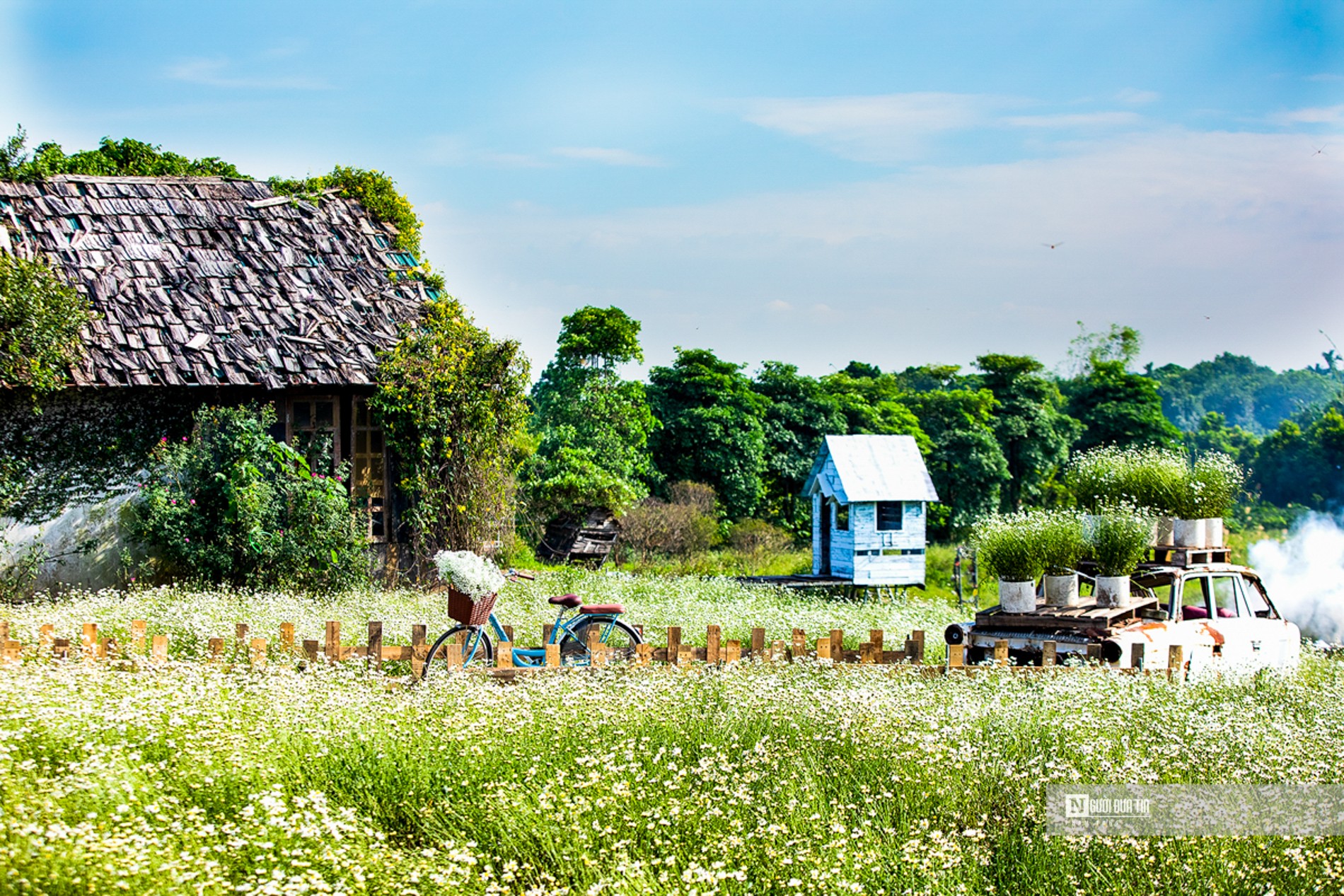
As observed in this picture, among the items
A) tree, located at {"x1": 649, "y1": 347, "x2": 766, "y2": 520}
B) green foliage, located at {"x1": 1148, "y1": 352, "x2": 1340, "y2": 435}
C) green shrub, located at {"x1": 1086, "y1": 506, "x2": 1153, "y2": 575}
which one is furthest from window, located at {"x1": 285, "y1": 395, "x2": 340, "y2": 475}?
green foliage, located at {"x1": 1148, "y1": 352, "x2": 1340, "y2": 435}

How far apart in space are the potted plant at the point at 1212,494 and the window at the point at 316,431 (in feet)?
33.8

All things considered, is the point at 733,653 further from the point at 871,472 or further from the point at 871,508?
the point at 871,472

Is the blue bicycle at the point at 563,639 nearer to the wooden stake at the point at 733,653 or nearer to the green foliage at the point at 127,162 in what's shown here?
the wooden stake at the point at 733,653

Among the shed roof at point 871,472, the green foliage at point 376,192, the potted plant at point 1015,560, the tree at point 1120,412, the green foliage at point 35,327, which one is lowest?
the potted plant at point 1015,560

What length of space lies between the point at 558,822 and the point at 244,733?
1.96 m

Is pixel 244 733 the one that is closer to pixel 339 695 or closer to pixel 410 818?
pixel 339 695

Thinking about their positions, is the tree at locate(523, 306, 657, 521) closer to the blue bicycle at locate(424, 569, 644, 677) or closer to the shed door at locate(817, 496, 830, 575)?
the shed door at locate(817, 496, 830, 575)

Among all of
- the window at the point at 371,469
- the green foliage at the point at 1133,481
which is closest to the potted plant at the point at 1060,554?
the green foliage at the point at 1133,481

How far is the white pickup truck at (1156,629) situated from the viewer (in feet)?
29.5

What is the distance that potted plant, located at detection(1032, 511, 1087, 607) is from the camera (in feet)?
31.7

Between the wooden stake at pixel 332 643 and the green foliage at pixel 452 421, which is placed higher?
the green foliage at pixel 452 421

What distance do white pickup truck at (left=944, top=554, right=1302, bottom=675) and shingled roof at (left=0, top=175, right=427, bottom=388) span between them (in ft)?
29.4

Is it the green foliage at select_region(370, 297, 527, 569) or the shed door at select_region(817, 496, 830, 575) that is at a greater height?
the green foliage at select_region(370, 297, 527, 569)

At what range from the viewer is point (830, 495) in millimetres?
20094
